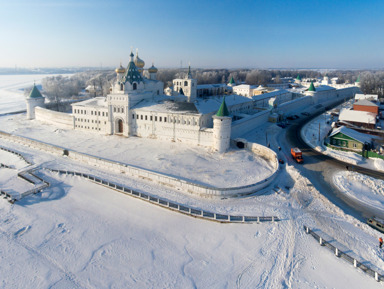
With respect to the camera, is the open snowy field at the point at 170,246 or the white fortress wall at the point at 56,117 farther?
the white fortress wall at the point at 56,117

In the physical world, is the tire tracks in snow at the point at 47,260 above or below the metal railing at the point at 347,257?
below

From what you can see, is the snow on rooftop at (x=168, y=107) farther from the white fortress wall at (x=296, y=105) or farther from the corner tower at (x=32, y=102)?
the white fortress wall at (x=296, y=105)

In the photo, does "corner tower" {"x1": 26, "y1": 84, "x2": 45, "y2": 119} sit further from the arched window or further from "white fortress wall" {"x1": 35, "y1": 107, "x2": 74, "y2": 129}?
the arched window

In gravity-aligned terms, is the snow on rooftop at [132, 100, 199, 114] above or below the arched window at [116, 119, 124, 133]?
above

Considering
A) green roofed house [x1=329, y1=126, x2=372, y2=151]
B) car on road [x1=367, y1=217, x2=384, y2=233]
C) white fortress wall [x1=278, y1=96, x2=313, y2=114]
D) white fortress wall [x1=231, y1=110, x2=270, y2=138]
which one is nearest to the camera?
car on road [x1=367, y1=217, x2=384, y2=233]

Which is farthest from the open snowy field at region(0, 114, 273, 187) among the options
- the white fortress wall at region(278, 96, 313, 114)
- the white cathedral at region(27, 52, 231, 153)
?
the white fortress wall at region(278, 96, 313, 114)

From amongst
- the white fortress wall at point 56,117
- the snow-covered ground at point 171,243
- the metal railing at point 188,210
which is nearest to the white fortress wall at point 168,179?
the snow-covered ground at point 171,243

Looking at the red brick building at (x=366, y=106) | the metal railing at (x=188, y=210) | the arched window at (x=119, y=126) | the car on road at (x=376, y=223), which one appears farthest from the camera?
the red brick building at (x=366, y=106)

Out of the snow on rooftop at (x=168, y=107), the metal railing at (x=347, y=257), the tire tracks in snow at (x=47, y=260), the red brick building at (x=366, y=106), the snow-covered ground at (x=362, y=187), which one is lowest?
the tire tracks in snow at (x=47, y=260)
